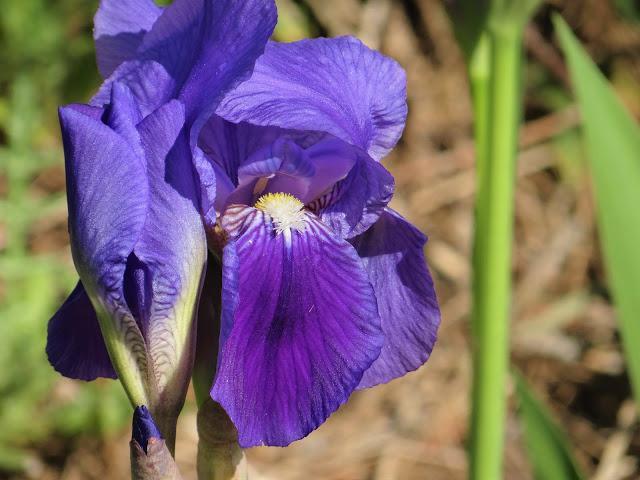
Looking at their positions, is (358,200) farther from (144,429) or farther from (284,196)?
(144,429)

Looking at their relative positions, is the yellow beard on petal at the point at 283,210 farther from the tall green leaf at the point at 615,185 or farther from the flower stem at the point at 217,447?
the tall green leaf at the point at 615,185

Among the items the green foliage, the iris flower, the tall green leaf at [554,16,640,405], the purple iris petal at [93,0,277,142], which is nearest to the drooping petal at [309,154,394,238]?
the iris flower

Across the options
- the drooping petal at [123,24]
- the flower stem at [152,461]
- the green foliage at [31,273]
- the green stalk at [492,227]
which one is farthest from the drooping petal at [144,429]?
the green foliage at [31,273]

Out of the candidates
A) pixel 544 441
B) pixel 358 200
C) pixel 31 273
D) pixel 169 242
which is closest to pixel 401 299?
pixel 358 200

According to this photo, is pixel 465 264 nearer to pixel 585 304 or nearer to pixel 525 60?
pixel 585 304

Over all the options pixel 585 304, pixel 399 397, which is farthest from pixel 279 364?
pixel 585 304
